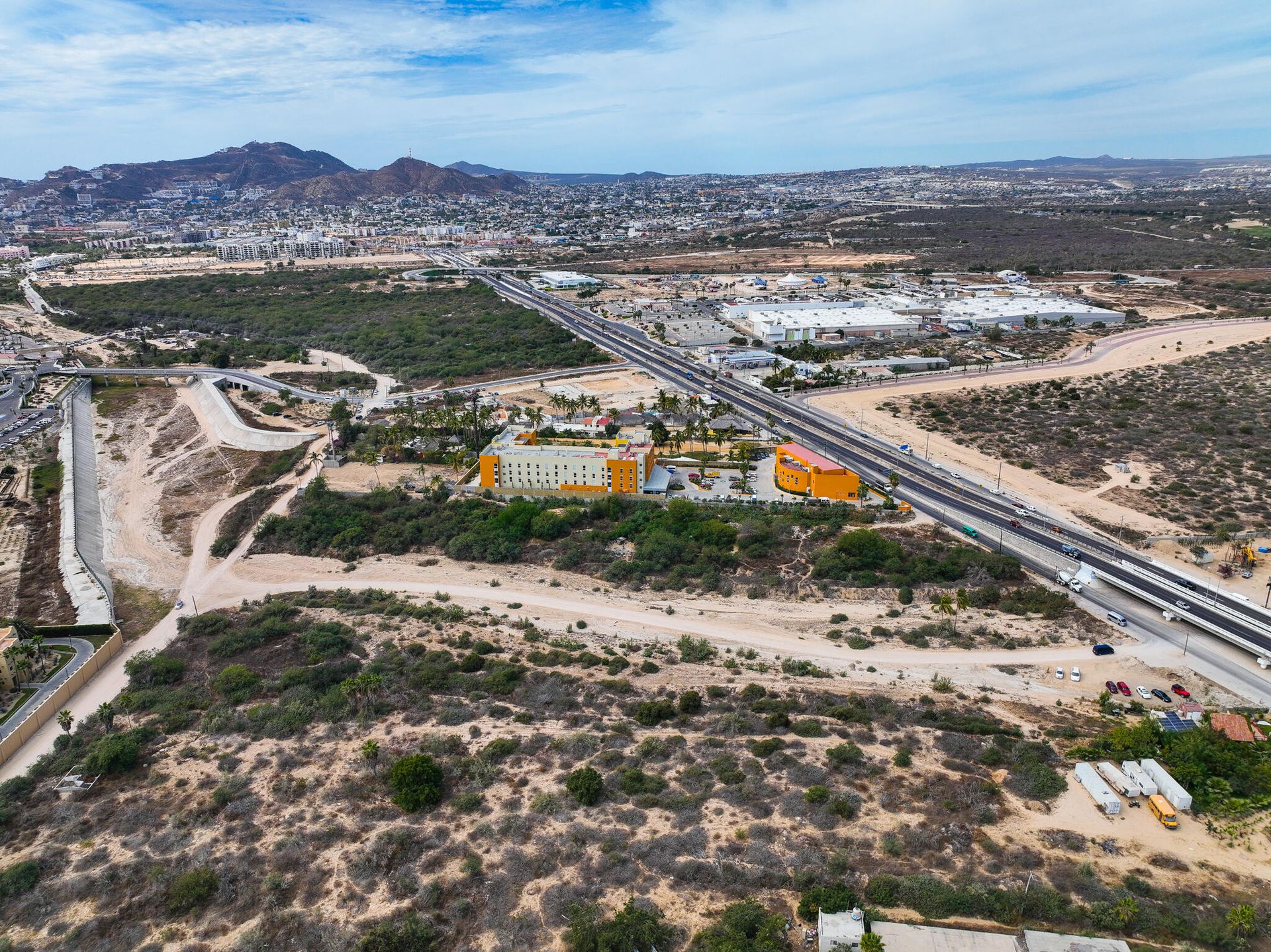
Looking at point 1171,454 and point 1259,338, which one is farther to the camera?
point 1259,338

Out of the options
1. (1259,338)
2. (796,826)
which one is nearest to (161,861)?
(796,826)

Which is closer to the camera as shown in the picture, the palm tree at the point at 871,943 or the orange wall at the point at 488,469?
the palm tree at the point at 871,943

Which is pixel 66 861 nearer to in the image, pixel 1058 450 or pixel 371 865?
pixel 371 865

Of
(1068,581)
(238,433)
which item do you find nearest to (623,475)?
(1068,581)

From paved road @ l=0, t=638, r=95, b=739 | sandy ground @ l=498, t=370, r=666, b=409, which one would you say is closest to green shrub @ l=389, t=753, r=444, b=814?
paved road @ l=0, t=638, r=95, b=739

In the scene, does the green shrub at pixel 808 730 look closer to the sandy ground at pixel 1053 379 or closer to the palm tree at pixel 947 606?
the palm tree at pixel 947 606

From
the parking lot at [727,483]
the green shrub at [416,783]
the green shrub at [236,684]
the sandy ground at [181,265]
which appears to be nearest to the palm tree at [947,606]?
the parking lot at [727,483]
